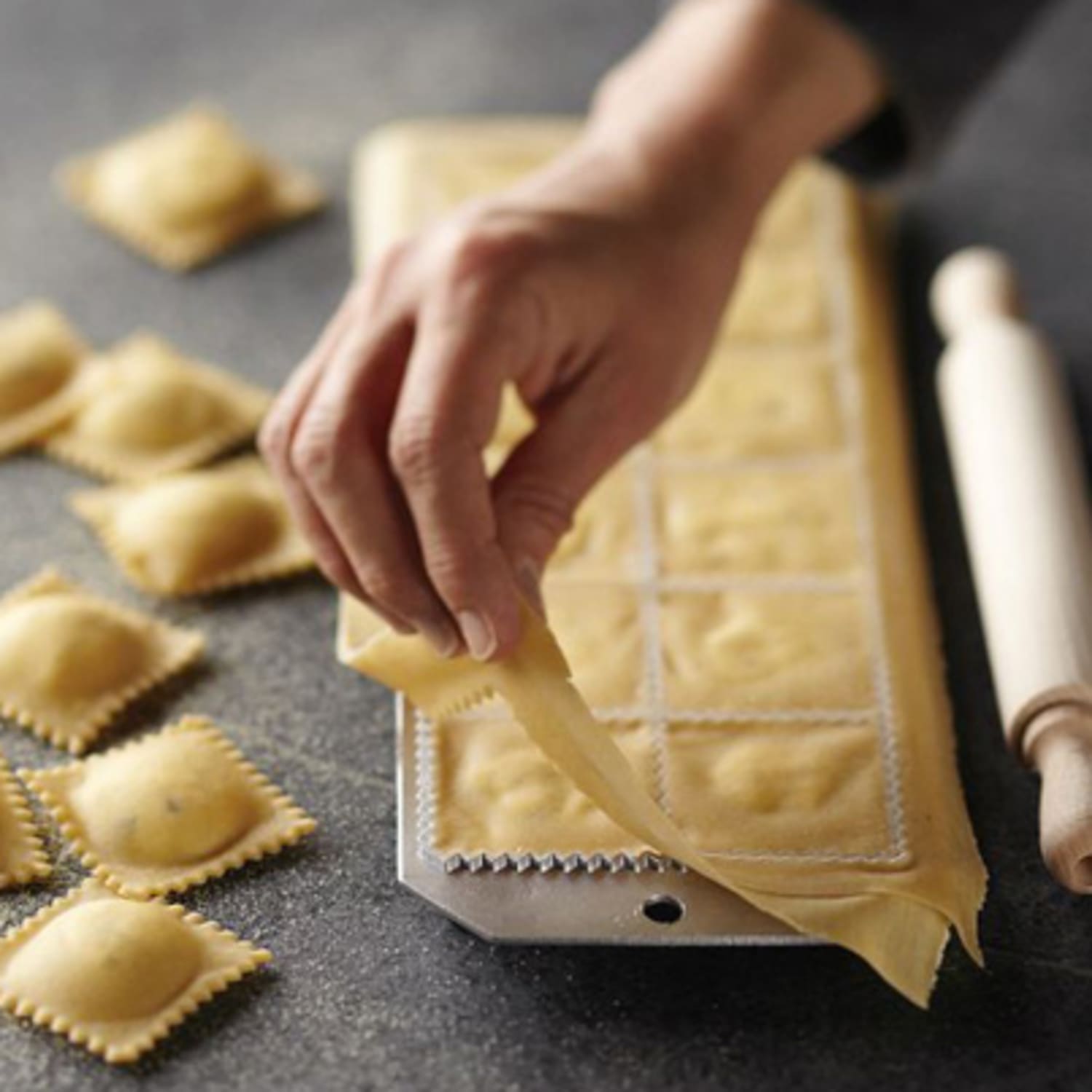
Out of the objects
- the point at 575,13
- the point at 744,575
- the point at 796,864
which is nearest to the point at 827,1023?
the point at 796,864

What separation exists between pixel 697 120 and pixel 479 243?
232 millimetres

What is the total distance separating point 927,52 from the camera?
1489 mm

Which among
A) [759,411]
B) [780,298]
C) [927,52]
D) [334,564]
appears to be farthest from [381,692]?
[927,52]

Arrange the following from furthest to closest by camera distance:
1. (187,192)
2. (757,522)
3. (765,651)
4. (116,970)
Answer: (187,192) < (757,522) < (765,651) < (116,970)

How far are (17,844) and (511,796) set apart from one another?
287mm

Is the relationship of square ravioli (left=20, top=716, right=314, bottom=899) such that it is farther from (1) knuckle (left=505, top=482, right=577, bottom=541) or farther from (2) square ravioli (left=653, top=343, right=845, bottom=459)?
(2) square ravioli (left=653, top=343, right=845, bottom=459)

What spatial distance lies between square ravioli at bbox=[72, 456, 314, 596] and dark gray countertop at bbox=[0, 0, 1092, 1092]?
0.02 metres

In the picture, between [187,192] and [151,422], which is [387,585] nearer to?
[151,422]

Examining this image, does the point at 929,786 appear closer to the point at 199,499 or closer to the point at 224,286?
the point at 199,499

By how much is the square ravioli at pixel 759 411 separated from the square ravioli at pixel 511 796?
12.1 inches

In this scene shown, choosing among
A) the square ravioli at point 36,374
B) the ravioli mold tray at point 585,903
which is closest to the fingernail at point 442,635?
the ravioli mold tray at point 585,903

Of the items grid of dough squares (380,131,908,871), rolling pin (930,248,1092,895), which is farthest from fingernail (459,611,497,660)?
rolling pin (930,248,1092,895)

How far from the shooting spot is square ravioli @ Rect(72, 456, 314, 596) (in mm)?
1354

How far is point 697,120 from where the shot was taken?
A: 1331 mm
